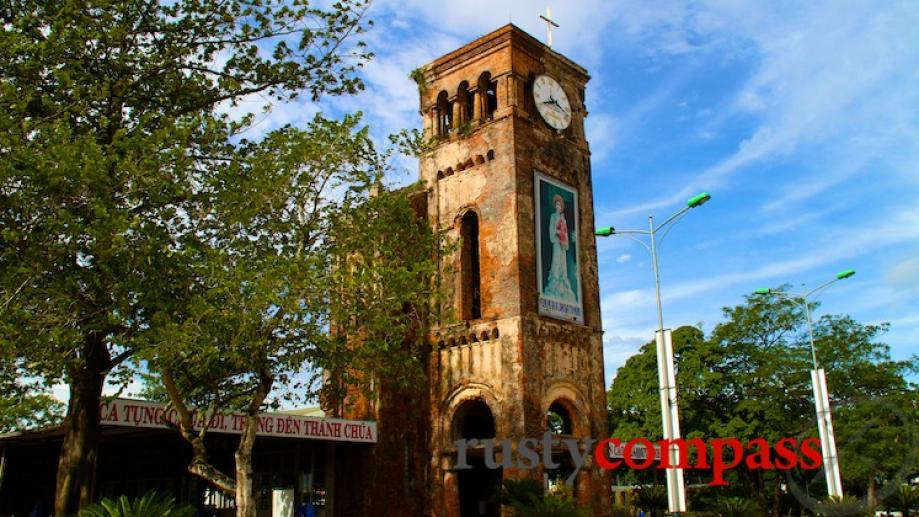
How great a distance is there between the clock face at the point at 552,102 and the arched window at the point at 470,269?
177 inches

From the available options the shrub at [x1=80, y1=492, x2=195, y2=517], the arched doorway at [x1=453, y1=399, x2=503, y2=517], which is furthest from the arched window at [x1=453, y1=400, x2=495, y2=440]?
the shrub at [x1=80, y1=492, x2=195, y2=517]

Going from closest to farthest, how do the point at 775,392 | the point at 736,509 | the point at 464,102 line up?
the point at 736,509 → the point at 464,102 → the point at 775,392

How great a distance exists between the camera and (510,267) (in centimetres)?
2588

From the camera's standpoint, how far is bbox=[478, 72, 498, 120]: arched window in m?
28.7

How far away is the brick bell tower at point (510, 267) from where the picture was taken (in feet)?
83.7

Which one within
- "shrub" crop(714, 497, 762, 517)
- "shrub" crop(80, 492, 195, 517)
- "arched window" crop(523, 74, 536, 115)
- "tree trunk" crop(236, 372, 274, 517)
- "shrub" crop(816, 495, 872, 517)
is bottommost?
"shrub" crop(816, 495, 872, 517)

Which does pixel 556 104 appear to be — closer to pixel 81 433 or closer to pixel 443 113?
pixel 443 113

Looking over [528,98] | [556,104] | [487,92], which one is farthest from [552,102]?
[487,92]

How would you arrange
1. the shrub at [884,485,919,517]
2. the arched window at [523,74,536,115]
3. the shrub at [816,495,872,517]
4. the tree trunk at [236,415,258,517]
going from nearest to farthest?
the tree trunk at [236,415,258,517], the shrub at [816,495,872,517], the shrub at [884,485,919,517], the arched window at [523,74,536,115]

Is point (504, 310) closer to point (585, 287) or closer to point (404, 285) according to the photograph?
point (585, 287)

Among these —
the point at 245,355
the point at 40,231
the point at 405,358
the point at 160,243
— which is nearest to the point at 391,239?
the point at 405,358

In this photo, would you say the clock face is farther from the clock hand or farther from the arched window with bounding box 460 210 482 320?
the arched window with bounding box 460 210 482 320

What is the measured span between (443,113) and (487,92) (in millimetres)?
2118

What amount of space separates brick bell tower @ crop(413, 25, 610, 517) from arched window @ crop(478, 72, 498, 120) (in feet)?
0.18
